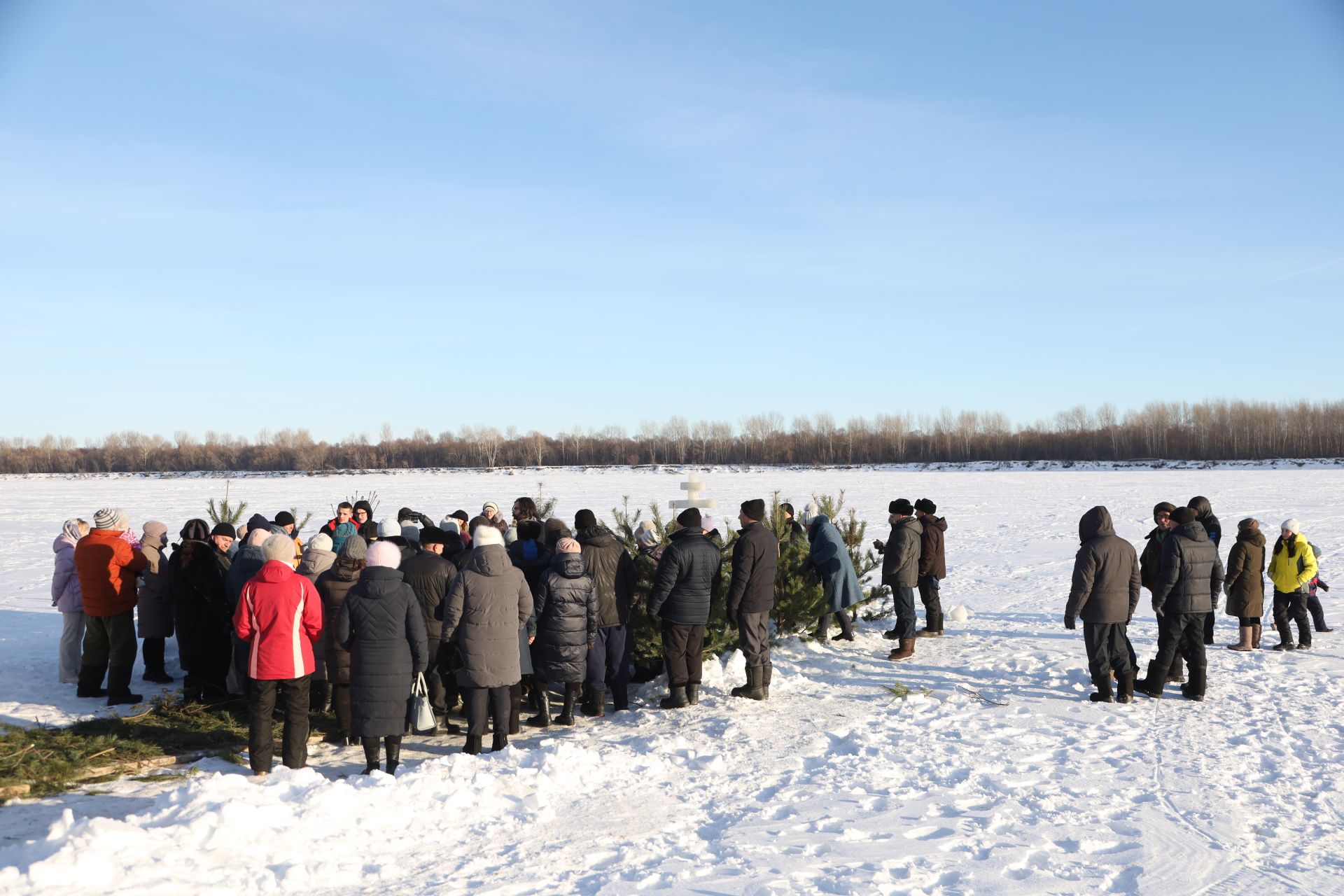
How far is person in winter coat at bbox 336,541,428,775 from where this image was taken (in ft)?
19.1

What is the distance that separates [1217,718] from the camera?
6.84 metres

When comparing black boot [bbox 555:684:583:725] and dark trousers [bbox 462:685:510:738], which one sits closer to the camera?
dark trousers [bbox 462:685:510:738]

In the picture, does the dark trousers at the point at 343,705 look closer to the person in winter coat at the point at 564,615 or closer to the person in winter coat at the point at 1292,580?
the person in winter coat at the point at 564,615

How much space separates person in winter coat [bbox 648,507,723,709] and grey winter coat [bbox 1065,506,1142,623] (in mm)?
2904

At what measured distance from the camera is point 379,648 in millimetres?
5879

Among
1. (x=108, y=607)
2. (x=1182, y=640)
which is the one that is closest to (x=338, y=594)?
(x=108, y=607)

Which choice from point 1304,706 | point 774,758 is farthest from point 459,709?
point 1304,706

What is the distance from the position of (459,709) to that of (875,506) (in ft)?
75.5

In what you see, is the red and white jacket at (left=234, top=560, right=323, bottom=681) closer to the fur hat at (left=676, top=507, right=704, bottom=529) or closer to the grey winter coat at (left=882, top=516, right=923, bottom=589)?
the fur hat at (left=676, top=507, right=704, bottom=529)

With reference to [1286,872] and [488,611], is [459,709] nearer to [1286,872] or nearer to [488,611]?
[488,611]

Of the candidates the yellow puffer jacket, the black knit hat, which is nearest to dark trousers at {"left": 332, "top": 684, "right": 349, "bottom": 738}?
the black knit hat

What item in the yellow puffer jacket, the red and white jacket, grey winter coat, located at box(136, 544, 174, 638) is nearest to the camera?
the red and white jacket

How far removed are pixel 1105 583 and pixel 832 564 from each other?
2.51 meters

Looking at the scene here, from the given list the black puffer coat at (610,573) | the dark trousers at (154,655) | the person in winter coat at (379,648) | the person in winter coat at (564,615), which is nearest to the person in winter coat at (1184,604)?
the black puffer coat at (610,573)
